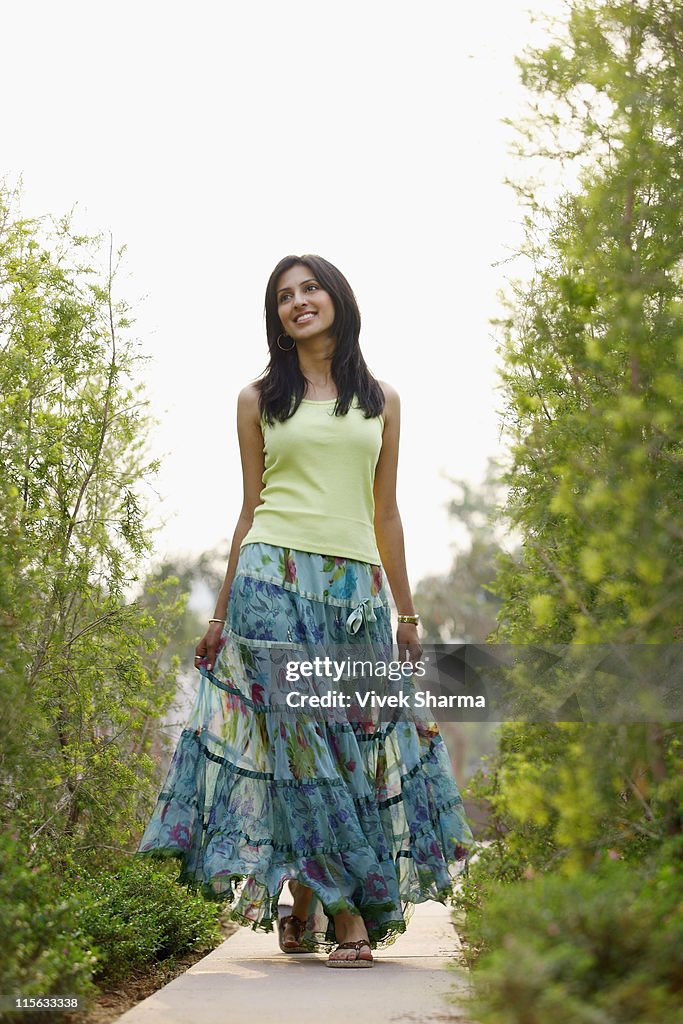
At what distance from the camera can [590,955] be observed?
5.75ft

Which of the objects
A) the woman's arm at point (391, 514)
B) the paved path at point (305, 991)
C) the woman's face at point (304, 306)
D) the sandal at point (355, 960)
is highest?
the woman's face at point (304, 306)

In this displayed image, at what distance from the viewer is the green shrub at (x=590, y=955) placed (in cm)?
168

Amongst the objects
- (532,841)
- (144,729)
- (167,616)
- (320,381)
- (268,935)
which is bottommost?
(268,935)

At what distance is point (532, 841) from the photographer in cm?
255

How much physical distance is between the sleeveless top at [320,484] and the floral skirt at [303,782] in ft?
0.20

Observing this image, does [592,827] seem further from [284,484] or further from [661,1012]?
[284,484]

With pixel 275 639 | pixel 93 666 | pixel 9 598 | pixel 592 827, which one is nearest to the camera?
pixel 592 827

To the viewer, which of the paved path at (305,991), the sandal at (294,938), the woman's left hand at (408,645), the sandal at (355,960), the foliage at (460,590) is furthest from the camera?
the foliage at (460,590)

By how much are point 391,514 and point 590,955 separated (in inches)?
100

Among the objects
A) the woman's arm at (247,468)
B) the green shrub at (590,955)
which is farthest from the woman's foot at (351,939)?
the green shrub at (590,955)

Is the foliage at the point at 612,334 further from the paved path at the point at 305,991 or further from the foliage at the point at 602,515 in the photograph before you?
the paved path at the point at 305,991

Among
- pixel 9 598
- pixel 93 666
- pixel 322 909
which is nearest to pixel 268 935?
pixel 322 909

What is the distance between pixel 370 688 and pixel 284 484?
73 cm

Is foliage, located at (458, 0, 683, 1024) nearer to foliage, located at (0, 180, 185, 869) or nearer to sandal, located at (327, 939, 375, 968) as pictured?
sandal, located at (327, 939, 375, 968)
